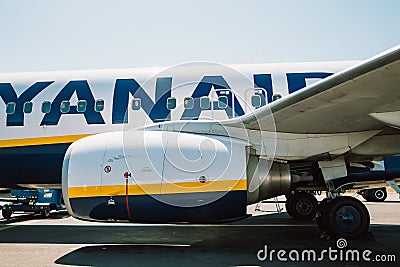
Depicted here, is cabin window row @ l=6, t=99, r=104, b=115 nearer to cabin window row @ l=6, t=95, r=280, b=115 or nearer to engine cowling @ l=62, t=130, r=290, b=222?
cabin window row @ l=6, t=95, r=280, b=115

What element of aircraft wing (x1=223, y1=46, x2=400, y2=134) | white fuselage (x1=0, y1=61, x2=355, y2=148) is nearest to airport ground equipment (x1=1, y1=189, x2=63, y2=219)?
white fuselage (x1=0, y1=61, x2=355, y2=148)

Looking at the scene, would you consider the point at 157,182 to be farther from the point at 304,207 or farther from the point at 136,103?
the point at 304,207

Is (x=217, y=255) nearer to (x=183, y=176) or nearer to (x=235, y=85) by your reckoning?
(x=183, y=176)

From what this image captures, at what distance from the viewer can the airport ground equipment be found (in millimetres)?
13837

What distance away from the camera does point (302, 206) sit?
41.1 feet

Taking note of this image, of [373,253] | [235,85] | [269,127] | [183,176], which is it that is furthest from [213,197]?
[235,85]

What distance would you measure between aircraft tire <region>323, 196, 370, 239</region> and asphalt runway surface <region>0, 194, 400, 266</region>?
0.62 feet

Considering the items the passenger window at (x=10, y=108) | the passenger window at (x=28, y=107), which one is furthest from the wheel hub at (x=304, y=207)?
the passenger window at (x=10, y=108)

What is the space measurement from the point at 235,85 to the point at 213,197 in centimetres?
355

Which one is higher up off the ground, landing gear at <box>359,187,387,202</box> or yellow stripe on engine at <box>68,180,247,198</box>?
yellow stripe on engine at <box>68,180,247,198</box>

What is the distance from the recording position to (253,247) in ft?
24.7

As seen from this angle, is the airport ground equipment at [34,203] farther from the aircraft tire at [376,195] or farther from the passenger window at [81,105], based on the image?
the aircraft tire at [376,195]

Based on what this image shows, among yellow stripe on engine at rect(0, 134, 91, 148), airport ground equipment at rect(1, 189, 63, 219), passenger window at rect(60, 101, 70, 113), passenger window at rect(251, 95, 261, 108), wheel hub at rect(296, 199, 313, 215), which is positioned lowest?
wheel hub at rect(296, 199, 313, 215)

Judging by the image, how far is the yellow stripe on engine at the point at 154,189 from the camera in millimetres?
6594
